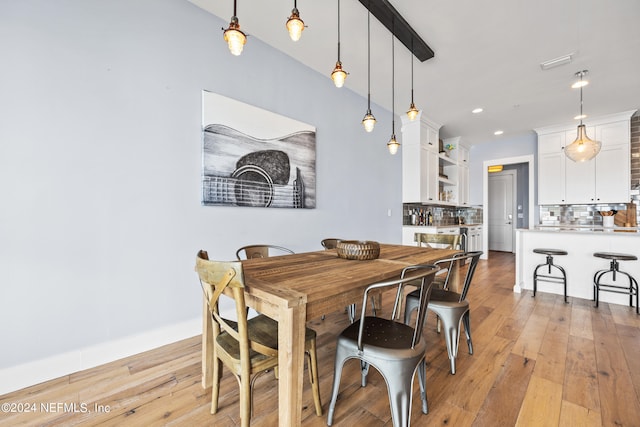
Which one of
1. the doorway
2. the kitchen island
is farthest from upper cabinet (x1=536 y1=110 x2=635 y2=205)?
the doorway

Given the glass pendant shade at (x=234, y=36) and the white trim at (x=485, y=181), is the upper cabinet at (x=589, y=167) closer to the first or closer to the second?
the white trim at (x=485, y=181)

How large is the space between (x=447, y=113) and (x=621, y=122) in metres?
2.94

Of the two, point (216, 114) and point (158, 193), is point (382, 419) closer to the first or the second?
point (158, 193)

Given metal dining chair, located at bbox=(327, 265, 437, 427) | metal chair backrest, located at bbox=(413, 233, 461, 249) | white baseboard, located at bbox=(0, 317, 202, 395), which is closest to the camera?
metal dining chair, located at bbox=(327, 265, 437, 427)

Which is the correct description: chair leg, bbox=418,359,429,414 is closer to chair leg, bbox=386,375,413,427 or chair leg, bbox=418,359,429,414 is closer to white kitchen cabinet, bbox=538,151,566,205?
chair leg, bbox=386,375,413,427

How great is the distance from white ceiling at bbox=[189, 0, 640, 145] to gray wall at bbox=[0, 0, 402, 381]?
530 millimetres

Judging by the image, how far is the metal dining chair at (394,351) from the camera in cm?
114

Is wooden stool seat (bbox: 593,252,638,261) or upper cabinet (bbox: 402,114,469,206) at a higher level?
upper cabinet (bbox: 402,114,469,206)

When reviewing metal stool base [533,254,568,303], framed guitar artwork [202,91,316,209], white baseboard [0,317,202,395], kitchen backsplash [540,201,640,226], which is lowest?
white baseboard [0,317,202,395]

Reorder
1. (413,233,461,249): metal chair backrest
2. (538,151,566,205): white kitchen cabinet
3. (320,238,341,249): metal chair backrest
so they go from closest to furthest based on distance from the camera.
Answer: (413,233,461,249): metal chair backrest → (320,238,341,249): metal chair backrest → (538,151,566,205): white kitchen cabinet

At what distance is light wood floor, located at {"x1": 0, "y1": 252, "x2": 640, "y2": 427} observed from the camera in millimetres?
1359

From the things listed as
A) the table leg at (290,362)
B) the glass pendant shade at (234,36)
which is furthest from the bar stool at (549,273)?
the glass pendant shade at (234,36)

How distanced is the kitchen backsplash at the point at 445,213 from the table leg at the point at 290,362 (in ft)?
13.2

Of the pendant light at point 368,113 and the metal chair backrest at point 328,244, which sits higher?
the pendant light at point 368,113
